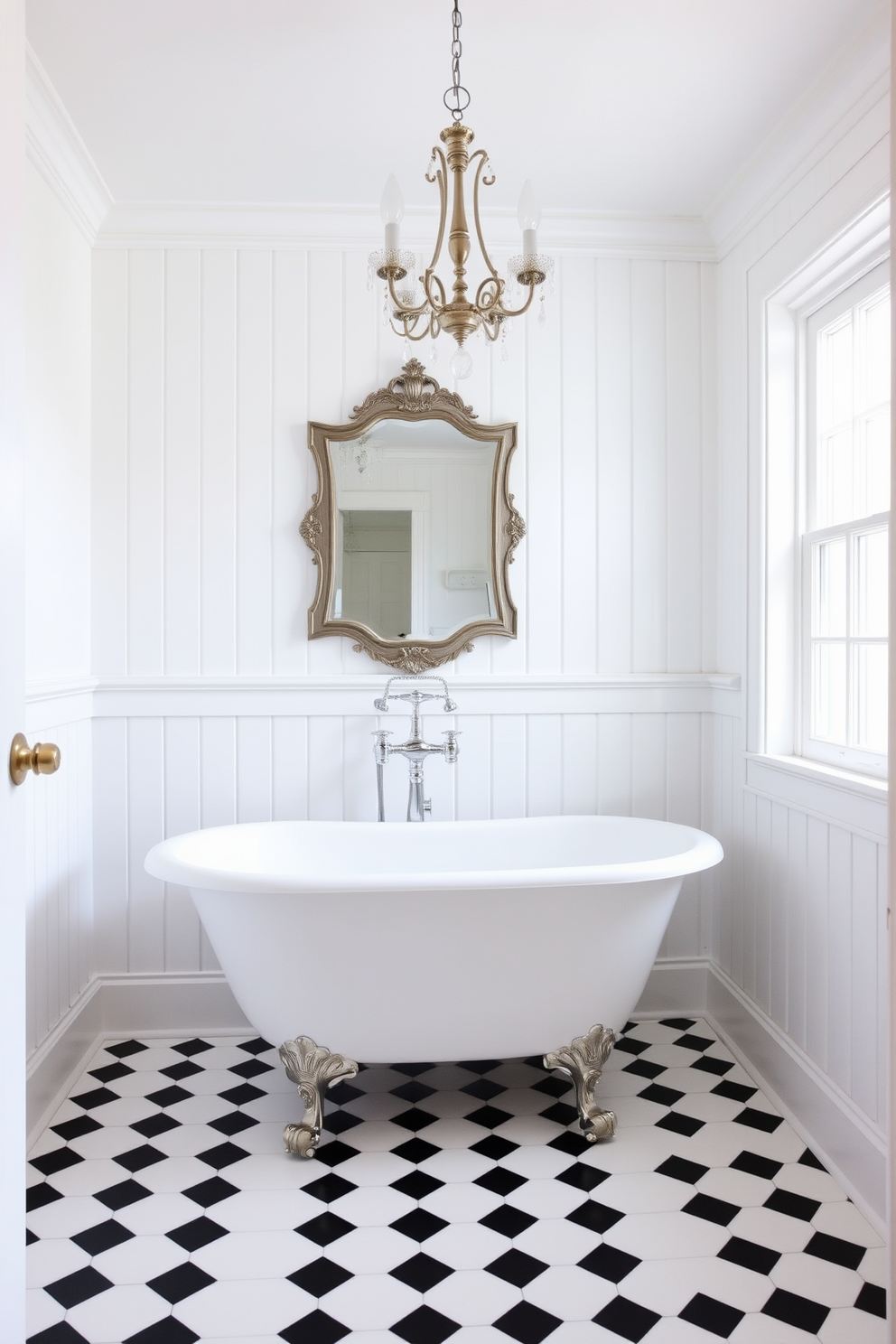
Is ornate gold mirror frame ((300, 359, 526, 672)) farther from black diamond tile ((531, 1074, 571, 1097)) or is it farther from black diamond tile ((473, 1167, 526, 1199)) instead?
black diamond tile ((473, 1167, 526, 1199))

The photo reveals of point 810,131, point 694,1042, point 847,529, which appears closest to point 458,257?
point 810,131

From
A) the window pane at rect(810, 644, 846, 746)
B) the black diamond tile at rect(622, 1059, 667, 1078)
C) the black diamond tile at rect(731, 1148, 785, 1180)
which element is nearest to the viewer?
the black diamond tile at rect(731, 1148, 785, 1180)

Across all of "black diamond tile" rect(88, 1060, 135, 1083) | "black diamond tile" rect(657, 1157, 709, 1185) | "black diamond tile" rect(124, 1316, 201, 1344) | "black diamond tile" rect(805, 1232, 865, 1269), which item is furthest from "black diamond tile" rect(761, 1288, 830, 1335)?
"black diamond tile" rect(88, 1060, 135, 1083)

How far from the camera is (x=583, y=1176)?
7.00ft

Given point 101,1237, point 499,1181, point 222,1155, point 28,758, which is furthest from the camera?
point 222,1155

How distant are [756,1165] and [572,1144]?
0.43 meters

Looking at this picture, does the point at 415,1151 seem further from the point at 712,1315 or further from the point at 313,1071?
the point at 712,1315

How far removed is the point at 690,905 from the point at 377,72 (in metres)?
2.61

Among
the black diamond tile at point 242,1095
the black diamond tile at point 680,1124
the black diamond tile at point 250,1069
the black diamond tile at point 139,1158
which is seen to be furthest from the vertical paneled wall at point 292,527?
the black diamond tile at point 680,1124

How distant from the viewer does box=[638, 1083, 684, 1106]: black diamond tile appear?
2.47 meters

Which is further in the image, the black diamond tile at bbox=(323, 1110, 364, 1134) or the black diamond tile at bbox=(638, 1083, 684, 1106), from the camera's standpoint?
the black diamond tile at bbox=(638, 1083, 684, 1106)

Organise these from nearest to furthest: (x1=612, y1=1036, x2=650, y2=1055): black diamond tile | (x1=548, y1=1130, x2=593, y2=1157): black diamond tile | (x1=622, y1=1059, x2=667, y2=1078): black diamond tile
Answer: (x1=548, y1=1130, x2=593, y2=1157): black diamond tile
(x1=622, y1=1059, x2=667, y2=1078): black diamond tile
(x1=612, y1=1036, x2=650, y2=1055): black diamond tile

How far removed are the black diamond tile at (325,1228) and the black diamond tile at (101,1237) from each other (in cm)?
36

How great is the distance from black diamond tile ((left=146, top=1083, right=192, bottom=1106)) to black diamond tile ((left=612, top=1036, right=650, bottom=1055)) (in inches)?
49.7
